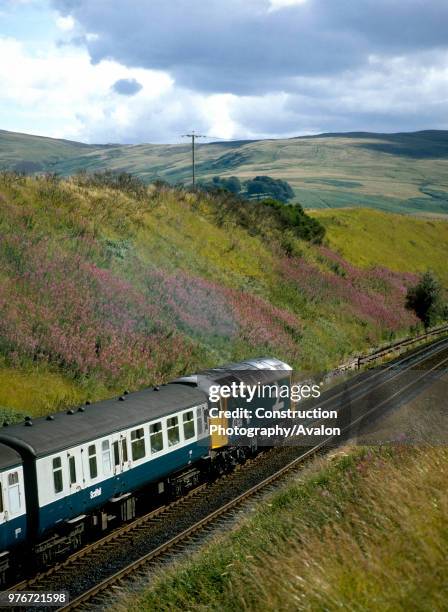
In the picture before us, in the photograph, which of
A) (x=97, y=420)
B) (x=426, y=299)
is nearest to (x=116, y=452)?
(x=97, y=420)

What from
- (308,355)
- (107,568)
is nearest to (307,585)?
(107,568)

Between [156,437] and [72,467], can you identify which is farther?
[156,437]

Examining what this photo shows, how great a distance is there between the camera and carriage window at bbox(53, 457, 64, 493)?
51.8 ft

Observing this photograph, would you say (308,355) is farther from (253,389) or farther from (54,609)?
(54,609)

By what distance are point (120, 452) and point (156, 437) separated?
157cm

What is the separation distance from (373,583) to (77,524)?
9.55 m

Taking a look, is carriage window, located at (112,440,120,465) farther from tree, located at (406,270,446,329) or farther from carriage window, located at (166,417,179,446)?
tree, located at (406,270,446,329)

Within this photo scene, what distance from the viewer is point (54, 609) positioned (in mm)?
14570

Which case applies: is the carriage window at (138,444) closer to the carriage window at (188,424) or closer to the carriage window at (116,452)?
the carriage window at (116,452)

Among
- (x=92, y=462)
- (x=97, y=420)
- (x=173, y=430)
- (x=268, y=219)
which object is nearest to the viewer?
(x=92, y=462)

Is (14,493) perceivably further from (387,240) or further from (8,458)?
(387,240)

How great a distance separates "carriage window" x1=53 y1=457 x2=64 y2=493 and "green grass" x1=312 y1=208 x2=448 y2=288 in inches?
2539

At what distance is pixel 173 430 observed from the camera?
2011 cm

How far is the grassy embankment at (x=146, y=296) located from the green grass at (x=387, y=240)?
15.2 meters
